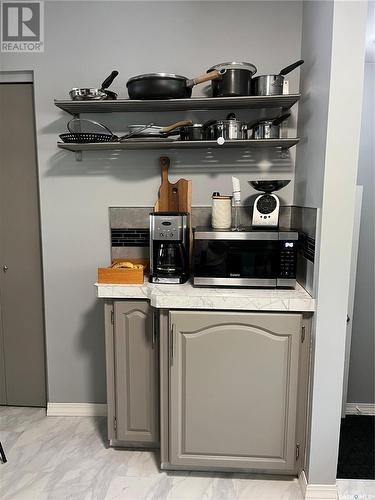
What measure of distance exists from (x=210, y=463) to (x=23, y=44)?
2.61 metres

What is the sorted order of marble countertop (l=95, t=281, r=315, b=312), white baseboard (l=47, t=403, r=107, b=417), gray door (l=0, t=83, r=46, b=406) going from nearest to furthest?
marble countertop (l=95, t=281, r=315, b=312) → gray door (l=0, t=83, r=46, b=406) → white baseboard (l=47, t=403, r=107, b=417)

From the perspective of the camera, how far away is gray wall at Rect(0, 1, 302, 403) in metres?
2.12

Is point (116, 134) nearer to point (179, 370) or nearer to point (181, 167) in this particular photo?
point (181, 167)

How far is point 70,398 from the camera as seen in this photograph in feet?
8.09

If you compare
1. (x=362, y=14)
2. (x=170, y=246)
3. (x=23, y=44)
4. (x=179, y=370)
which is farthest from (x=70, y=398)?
(x=362, y=14)

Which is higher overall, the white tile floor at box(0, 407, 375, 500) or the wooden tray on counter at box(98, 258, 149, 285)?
the wooden tray on counter at box(98, 258, 149, 285)

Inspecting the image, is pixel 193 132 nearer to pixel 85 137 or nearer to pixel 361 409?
pixel 85 137

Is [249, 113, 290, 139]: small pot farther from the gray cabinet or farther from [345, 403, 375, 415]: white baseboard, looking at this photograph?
[345, 403, 375, 415]: white baseboard

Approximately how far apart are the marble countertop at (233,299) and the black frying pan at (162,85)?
1002 mm

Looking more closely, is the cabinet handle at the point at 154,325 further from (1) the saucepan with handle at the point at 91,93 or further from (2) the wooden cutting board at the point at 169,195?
(1) the saucepan with handle at the point at 91,93

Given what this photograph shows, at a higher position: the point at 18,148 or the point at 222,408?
the point at 18,148

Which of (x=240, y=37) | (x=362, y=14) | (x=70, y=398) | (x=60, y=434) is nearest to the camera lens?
(x=362, y=14)

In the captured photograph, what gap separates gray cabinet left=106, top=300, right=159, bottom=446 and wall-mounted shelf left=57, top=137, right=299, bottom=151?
2.83 feet

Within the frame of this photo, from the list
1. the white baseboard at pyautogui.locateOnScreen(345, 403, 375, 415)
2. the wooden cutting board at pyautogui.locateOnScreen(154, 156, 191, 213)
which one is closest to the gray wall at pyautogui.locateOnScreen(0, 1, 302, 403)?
the wooden cutting board at pyautogui.locateOnScreen(154, 156, 191, 213)
